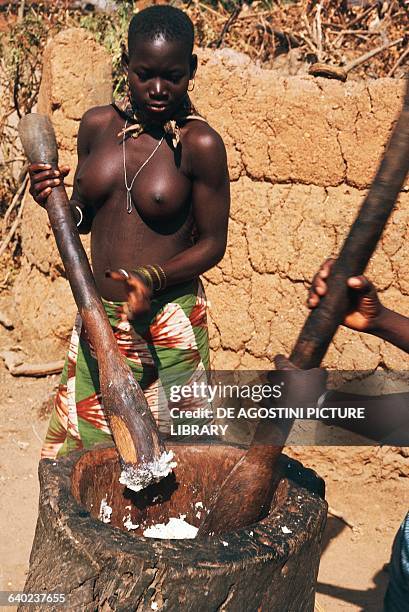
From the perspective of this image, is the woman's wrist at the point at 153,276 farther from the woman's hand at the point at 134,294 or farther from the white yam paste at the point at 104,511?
the white yam paste at the point at 104,511

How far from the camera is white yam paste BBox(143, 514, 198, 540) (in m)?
2.50

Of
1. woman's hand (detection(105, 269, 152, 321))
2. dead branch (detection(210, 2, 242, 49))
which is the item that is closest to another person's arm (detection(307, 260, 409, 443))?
woman's hand (detection(105, 269, 152, 321))

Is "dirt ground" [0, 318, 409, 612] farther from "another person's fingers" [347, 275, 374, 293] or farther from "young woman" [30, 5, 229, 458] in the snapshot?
"another person's fingers" [347, 275, 374, 293]

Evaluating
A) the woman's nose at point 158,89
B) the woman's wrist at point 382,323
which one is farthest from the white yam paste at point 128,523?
the woman's nose at point 158,89

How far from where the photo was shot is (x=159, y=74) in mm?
2686

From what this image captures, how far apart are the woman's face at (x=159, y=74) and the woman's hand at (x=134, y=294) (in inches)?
23.5

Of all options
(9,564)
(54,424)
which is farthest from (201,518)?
(9,564)

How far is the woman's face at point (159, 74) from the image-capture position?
266 cm

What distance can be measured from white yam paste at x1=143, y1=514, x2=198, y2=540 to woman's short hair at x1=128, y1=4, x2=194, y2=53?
1.46 metres

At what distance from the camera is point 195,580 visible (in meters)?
1.91

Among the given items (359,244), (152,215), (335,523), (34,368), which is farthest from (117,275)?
(34,368)

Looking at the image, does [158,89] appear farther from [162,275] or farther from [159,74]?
[162,275]

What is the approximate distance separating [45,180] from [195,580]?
4.48 ft

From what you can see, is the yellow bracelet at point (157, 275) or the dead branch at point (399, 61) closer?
the yellow bracelet at point (157, 275)
